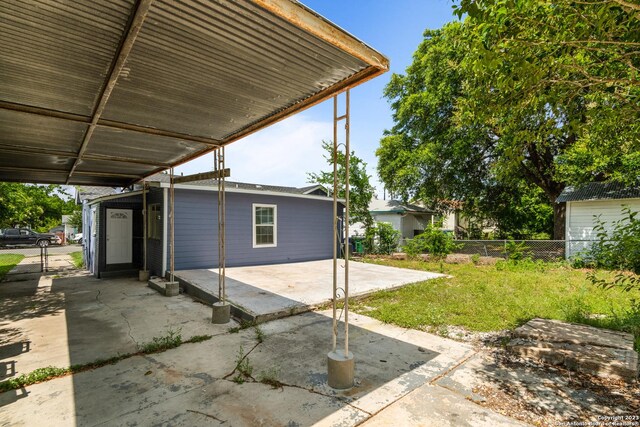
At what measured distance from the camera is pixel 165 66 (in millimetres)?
2941

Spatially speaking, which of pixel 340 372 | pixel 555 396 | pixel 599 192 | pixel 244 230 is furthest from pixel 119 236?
pixel 599 192

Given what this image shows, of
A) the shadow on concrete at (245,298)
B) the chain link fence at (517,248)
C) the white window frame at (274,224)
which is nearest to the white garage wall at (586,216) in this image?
the chain link fence at (517,248)

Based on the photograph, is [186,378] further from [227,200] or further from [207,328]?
[227,200]

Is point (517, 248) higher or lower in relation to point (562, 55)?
lower

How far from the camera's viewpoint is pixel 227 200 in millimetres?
9852

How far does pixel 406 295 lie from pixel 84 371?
5597 millimetres

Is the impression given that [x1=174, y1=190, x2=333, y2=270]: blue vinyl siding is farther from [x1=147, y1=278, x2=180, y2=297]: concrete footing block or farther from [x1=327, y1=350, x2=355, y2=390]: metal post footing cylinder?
[x1=327, y1=350, x2=355, y2=390]: metal post footing cylinder

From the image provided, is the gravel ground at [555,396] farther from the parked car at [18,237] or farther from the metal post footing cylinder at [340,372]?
the parked car at [18,237]

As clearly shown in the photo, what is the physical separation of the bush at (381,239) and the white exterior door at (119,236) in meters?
10.1

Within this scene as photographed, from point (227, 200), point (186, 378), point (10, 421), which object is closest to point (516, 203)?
point (227, 200)

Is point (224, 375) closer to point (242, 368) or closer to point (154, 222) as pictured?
point (242, 368)

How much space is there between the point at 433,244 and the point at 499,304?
7556 mm

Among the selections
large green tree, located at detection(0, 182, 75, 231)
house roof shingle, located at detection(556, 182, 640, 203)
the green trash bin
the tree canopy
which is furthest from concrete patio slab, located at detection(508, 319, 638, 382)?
large green tree, located at detection(0, 182, 75, 231)

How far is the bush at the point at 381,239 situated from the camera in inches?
584
